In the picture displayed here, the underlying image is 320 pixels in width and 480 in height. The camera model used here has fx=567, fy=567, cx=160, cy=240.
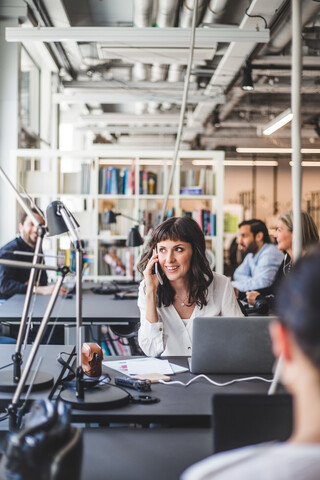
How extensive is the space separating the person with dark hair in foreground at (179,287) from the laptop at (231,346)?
20.3 inches

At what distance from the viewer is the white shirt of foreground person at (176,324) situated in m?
2.60

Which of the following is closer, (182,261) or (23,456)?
(23,456)

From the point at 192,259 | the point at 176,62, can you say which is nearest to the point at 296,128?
the point at 192,259

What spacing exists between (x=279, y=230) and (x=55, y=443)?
3.63 m

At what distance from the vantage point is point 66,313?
371cm

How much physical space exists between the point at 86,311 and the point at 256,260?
7.54 feet

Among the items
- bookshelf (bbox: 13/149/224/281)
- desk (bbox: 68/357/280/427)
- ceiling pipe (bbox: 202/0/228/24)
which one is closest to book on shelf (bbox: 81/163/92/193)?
bookshelf (bbox: 13/149/224/281)

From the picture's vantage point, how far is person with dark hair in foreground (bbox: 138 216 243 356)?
2.69 m

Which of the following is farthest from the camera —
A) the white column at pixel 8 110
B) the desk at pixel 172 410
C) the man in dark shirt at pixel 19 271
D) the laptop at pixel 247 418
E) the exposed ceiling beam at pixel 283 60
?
the exposed ceiling beam at pixel 283 60

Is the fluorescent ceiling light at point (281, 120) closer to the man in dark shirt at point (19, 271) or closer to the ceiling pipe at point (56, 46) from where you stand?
the ceiling pipe at point (56, 46)

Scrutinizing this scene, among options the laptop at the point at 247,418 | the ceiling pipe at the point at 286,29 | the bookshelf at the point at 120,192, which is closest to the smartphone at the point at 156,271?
the laptop at the point at 247,418

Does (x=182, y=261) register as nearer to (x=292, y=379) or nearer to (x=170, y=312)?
(x=170, y=312)

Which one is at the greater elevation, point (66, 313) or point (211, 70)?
point (211, 70)

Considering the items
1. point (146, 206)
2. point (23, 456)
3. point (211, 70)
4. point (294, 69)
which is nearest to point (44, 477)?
point (23, 456)
